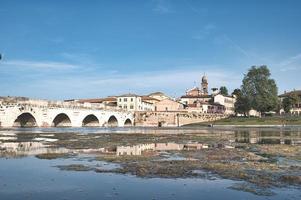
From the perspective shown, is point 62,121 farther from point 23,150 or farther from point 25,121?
point 23,150

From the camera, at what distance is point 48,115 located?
84.6m

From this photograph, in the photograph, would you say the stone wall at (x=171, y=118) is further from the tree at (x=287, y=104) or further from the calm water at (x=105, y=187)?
the calm water at (x=105, y=187)

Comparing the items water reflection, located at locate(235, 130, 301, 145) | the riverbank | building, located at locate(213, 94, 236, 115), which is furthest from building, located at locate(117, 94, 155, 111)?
water reflection, located at locate(235, 130, 301, 145)

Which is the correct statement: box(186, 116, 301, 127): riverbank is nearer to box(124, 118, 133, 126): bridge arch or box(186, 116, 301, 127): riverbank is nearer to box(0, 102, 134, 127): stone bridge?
box(124, 118, 133, 126): bridge arch

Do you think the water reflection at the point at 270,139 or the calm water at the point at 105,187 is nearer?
the calm water at the point at 105,187

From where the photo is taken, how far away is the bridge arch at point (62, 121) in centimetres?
9541

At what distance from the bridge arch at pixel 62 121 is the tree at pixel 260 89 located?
60157 mm

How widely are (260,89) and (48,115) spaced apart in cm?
7222

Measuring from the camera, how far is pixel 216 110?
17550cm

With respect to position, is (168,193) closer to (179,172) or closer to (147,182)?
(147,182)

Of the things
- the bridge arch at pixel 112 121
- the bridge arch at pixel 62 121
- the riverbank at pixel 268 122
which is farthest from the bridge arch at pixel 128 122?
the bridge arch at pixel 62 121

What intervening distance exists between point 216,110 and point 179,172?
158m

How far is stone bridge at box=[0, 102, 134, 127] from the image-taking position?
2945 inches

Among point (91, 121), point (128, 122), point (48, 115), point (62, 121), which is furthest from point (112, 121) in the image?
point (48, 115)
